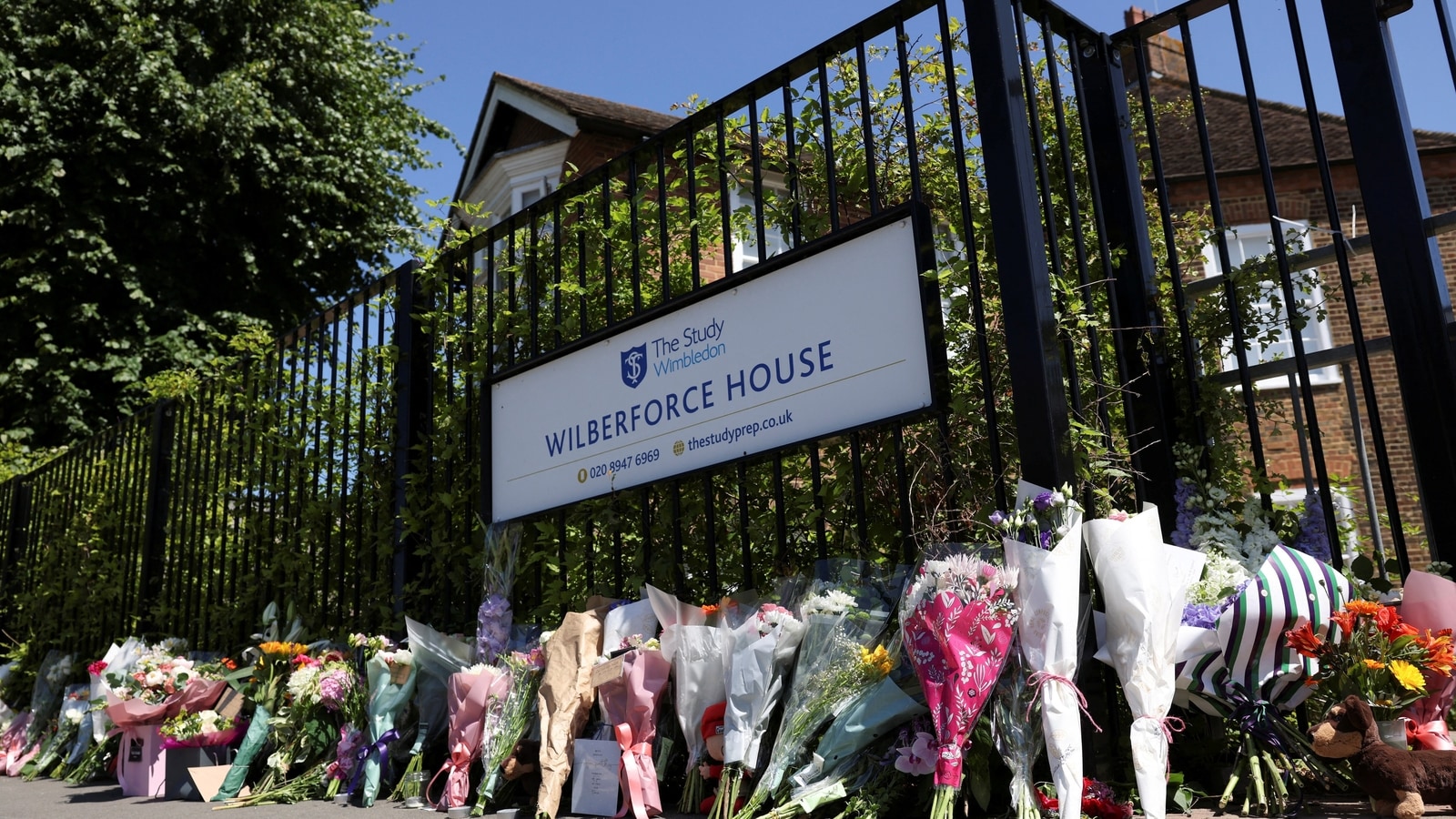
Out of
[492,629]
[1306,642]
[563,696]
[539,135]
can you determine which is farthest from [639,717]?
[539,135]

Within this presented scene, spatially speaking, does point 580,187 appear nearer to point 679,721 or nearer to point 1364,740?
point 679,721

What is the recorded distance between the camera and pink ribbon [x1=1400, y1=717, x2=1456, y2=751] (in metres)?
2.77

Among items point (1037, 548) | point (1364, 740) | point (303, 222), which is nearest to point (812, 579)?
point (1037, 548)

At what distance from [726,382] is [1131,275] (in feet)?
5.07

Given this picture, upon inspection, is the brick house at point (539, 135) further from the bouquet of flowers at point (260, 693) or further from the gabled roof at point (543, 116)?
the bouquet of flowers at point (260, 693)

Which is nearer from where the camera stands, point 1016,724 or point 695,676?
point 1016,724

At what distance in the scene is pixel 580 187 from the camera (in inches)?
200

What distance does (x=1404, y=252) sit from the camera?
3.33 m

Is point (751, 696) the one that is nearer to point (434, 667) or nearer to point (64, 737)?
point (434, 667)

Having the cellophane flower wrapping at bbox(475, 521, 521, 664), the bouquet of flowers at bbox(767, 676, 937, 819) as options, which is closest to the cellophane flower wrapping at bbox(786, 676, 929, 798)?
the bouquet of flowers at bbox(767, 676, 937, 819)

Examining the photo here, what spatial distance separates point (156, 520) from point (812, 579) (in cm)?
624

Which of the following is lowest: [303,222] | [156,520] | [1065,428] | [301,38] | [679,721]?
[679,721]

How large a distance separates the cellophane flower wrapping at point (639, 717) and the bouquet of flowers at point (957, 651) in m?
1.01

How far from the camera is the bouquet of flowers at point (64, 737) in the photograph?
23.2ft
